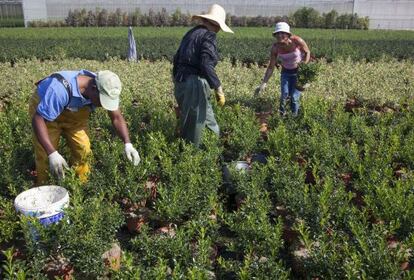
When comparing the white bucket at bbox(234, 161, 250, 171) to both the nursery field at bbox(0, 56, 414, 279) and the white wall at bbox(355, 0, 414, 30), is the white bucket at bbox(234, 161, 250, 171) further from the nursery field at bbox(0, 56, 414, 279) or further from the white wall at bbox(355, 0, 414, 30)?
the white wall at bbox(355, 0, 414, 30)

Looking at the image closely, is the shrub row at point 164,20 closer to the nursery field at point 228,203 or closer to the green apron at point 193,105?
the nursery field at point 228,203

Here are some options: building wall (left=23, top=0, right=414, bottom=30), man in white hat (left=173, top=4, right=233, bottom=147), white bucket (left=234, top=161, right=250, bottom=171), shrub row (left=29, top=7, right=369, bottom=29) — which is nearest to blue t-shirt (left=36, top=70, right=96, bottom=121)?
man in white hat (left=173, top=4, right=233, bottom=147)

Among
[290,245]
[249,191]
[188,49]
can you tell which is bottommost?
[290,245]

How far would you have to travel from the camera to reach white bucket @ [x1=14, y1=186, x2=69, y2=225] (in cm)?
320

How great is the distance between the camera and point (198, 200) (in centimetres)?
388

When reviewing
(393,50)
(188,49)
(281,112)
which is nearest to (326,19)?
(393,50)

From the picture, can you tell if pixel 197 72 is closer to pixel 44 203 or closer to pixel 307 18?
pixel 44 203

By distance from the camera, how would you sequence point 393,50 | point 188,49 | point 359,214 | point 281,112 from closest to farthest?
point 359,214, point 188,49, point 281,112, point 393,50

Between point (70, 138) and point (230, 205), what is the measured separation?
175 cm

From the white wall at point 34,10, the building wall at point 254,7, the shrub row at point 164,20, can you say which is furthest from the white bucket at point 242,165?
the white wall at point 34,10

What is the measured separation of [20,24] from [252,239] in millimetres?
33185

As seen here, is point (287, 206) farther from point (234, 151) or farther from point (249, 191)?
point (234, 151)

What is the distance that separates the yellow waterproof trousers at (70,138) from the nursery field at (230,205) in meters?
0.16

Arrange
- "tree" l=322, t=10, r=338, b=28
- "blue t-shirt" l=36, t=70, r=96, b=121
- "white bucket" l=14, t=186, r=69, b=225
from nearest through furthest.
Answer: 1. "white bucket" l=14, t=186, r=69, b=225
2. "blue t-shirt" l=36, t=70, r=96, b=121
3. "tree" l=322, t=10, r=338, b=28
